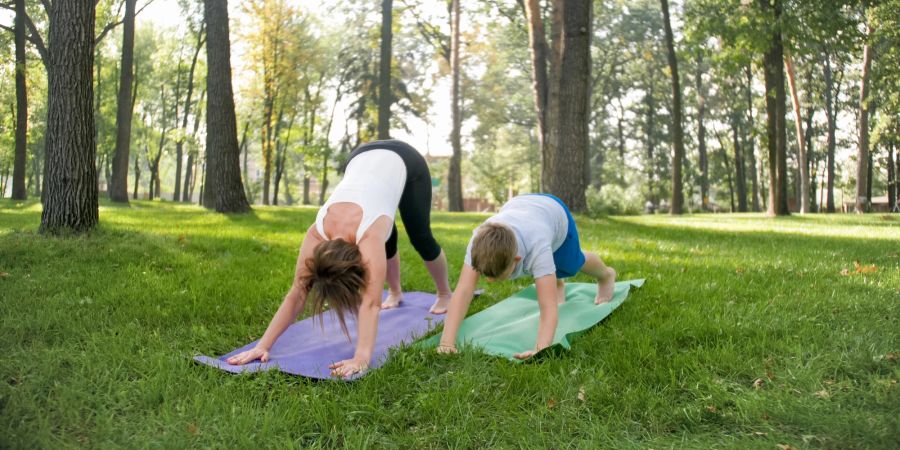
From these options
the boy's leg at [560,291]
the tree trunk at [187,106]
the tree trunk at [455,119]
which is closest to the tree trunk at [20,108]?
the tree trunk at [187,106]

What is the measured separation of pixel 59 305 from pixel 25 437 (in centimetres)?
261

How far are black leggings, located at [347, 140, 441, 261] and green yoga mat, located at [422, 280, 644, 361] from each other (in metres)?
0.81

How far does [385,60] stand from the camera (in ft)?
60.2

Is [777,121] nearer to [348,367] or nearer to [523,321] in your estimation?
[523,321]

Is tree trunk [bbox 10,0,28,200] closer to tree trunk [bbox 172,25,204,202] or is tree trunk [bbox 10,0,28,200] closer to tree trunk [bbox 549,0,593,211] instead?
tree trunk [bbox 172,25,204,202]

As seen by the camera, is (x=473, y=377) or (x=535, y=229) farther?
(x=535, y=229)

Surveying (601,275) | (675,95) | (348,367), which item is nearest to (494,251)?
(348,367)

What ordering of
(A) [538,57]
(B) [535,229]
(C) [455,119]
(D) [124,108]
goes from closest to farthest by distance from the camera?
(B) [535,229] < (A) [538,57] < (D) [124,108] < (C) [455,119]

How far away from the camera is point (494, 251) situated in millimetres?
3656

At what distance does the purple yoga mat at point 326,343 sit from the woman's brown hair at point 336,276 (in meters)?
0.48

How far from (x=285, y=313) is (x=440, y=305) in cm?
189

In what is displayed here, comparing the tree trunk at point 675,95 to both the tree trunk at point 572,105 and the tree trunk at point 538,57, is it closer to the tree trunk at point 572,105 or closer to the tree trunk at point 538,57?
the tree trunk at point 538,57

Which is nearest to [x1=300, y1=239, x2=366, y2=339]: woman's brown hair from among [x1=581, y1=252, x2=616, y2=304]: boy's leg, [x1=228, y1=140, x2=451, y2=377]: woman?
[x1=228, y1=140, x2=451, y2=377]: woman

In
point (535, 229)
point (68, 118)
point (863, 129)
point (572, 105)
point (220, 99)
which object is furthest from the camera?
point (863, 129)
